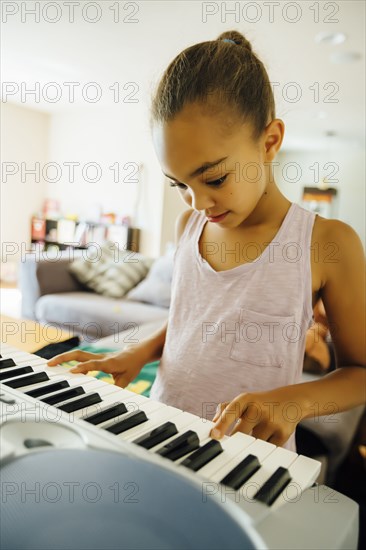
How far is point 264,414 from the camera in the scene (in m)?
0.54

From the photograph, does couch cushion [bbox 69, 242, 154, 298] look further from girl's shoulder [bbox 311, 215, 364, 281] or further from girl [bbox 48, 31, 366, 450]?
girl's shoulder [bbox 311, 215, 364, 281]

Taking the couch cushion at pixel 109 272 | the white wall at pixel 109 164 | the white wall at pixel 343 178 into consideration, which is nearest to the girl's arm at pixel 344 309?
the couch cushion at pixel 109 272

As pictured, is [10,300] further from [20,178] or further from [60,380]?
[60,380]

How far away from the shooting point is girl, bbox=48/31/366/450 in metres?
0.62

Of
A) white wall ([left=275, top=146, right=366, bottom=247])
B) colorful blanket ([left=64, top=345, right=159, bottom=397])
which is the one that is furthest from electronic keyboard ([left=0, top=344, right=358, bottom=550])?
white wall ([left=275, top=146, right=366, bottom=247])

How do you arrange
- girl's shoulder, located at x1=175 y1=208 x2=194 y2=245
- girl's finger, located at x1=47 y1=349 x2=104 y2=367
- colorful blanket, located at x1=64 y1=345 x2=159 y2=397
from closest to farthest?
girl's finger, located at x1=47 y1=349 x2=104 y2=367 < girl's shoulder, located at x1=175 y1=208 x2=194 y2=245 < colorful blanket, located at x1=64 y1=345 x2=159 y2=397

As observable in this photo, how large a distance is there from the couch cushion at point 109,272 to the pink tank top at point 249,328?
2837 mm

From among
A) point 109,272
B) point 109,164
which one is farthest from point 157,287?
point 109,164

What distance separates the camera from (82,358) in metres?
0.70

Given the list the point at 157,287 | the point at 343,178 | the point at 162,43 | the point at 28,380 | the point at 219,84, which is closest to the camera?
the point at 28,380

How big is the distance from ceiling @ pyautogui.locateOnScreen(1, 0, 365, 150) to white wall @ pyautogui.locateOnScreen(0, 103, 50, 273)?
24.5 inches

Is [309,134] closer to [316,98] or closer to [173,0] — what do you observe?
[316,98]

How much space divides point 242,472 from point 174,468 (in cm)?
6

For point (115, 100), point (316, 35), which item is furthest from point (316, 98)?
point (115, 100)
